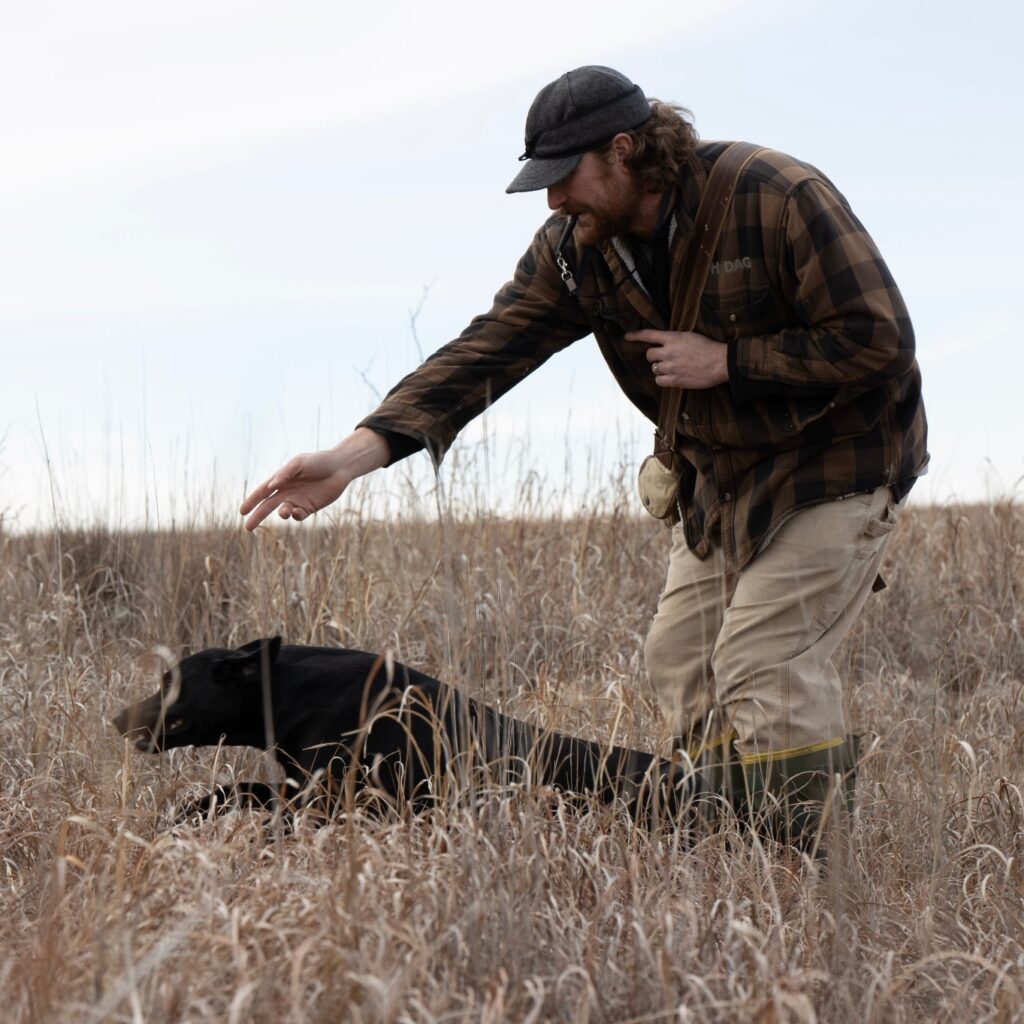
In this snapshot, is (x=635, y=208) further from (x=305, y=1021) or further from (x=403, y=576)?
(x=403, y=576)

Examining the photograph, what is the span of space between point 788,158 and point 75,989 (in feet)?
8.55

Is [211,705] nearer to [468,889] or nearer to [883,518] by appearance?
[468,889]

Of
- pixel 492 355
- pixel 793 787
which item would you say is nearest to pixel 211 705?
pixel 492 355

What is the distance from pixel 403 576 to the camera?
19.8 feet

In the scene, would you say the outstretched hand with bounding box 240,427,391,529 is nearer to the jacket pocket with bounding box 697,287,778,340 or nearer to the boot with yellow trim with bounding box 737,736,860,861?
the jacket pocket with bounding box 697,287,778,340

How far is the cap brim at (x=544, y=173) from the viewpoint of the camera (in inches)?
135

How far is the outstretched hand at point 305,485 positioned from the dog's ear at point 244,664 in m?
0.37

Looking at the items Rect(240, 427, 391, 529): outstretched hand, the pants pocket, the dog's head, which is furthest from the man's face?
the dog's head

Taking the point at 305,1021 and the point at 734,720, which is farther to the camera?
the point at 734,720

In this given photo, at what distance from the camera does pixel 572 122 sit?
3445 mm

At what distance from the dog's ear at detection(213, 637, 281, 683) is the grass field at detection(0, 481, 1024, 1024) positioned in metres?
0.28

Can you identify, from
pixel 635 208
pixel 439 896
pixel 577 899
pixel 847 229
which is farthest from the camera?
pixel 635 208

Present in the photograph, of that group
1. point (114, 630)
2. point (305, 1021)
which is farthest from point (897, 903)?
point (114, 630)

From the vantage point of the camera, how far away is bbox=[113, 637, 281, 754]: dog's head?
3.66 meters
